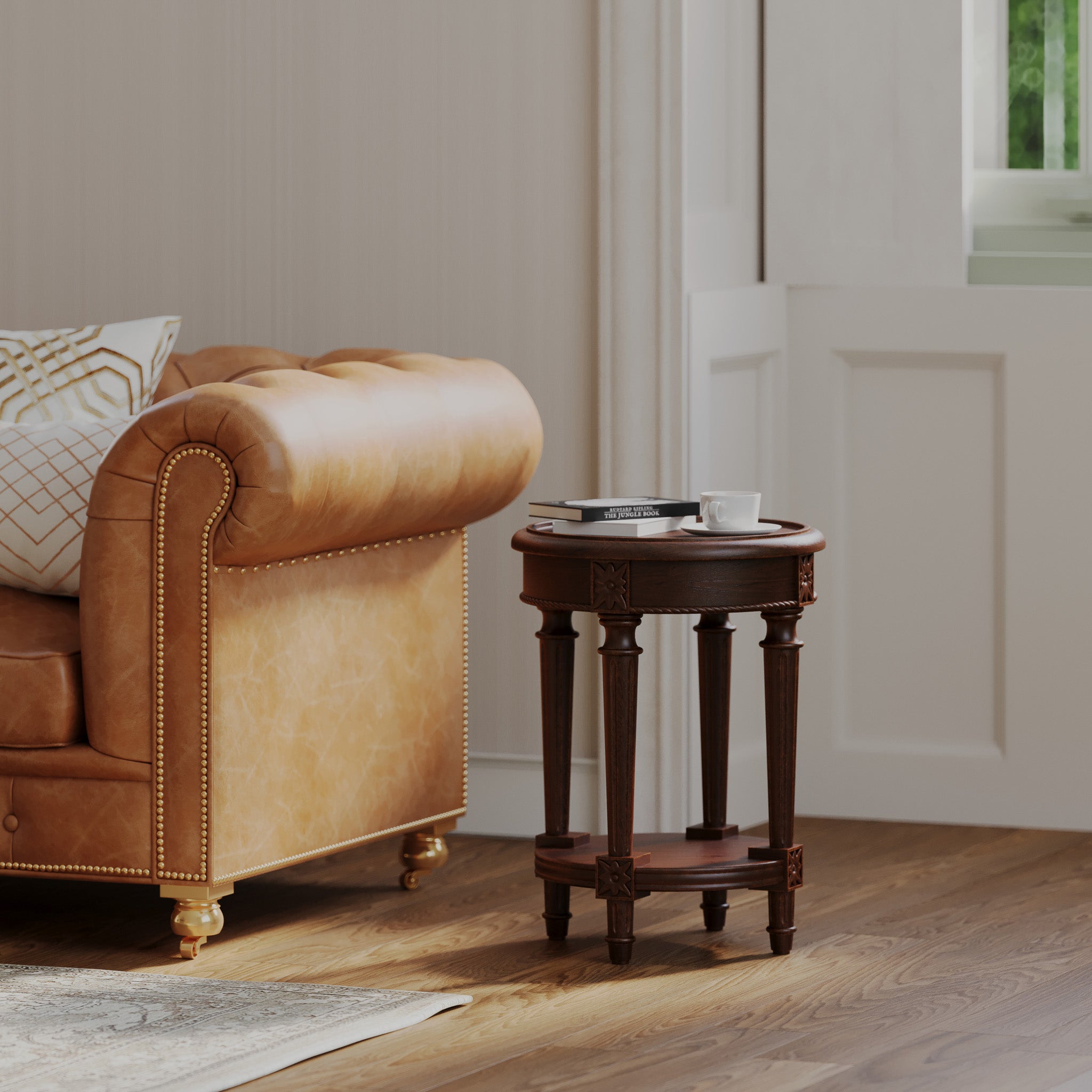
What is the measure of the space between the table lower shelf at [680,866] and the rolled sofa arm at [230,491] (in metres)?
0.55

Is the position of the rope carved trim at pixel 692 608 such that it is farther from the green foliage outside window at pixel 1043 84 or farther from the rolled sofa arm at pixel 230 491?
the green foliage outside window at pixel 1043 84

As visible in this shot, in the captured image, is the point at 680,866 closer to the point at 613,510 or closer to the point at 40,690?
the point at 613,510

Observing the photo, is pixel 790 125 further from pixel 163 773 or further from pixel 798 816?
pixel 163 773

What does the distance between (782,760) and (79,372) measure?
1331 mm

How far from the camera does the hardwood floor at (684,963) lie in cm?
236

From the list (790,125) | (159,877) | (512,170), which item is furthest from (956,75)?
(159,877)

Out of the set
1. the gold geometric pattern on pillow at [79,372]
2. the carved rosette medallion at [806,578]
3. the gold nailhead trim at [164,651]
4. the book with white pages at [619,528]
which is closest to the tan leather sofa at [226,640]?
the gold nailhead trim at [164,651]

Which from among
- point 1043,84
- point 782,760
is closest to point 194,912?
point 782,760

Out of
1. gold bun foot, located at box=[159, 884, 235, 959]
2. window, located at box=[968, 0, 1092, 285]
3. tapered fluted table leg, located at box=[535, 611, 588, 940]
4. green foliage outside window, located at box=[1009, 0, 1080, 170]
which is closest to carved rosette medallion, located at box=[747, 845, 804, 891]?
tapered fluted table leg, located at box=[535, 611, 588, 940]

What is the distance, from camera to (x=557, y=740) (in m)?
2.92

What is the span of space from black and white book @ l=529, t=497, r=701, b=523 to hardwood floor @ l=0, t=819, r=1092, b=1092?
0.61m

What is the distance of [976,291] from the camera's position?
3.69 meters

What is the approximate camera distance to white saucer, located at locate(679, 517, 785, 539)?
2785 millimetres

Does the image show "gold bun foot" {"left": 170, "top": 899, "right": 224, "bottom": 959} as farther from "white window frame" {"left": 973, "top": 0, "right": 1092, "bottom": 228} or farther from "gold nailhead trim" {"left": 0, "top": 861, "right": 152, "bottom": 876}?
"white window frame" {"left": 973, "top": 0, "right": 1092, "bottom": 228}
